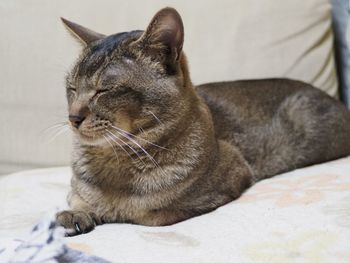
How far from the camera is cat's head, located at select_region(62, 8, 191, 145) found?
1269mm

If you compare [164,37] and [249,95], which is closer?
[164,37]

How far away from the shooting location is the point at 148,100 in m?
1.30

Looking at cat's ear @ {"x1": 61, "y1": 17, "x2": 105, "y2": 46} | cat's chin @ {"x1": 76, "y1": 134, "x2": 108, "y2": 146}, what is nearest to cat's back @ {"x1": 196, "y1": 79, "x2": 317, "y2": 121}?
cat's ear @ {"x1": 61, "y1": 17, "x2": 105, "y2": 46}

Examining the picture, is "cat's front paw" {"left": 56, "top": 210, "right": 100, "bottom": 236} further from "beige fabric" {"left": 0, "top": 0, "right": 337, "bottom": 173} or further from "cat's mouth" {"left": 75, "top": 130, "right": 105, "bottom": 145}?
"beige fabric" {"left": 0, "top": 0, "right": 337, "bottom": 173}

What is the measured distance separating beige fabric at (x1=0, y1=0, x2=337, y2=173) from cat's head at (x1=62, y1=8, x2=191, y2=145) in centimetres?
64

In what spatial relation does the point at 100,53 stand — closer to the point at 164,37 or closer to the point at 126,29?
the point at 164,37

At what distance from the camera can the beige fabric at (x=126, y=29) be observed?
77.4 inches

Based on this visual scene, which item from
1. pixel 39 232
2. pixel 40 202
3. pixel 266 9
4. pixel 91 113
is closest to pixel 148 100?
pixel 91 113

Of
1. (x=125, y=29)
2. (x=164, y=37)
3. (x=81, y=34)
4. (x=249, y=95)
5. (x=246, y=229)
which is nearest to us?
(x=246, y=229)

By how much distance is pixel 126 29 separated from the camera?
6.61 feet

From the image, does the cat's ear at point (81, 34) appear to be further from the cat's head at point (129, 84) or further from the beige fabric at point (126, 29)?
the beige fabric at point (126, 29)

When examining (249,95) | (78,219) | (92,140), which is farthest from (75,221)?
(249,95)

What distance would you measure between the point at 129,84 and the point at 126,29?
773 mm

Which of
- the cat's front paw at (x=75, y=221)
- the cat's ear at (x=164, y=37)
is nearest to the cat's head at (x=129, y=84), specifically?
the cat's ear at (x=164, y=37)
